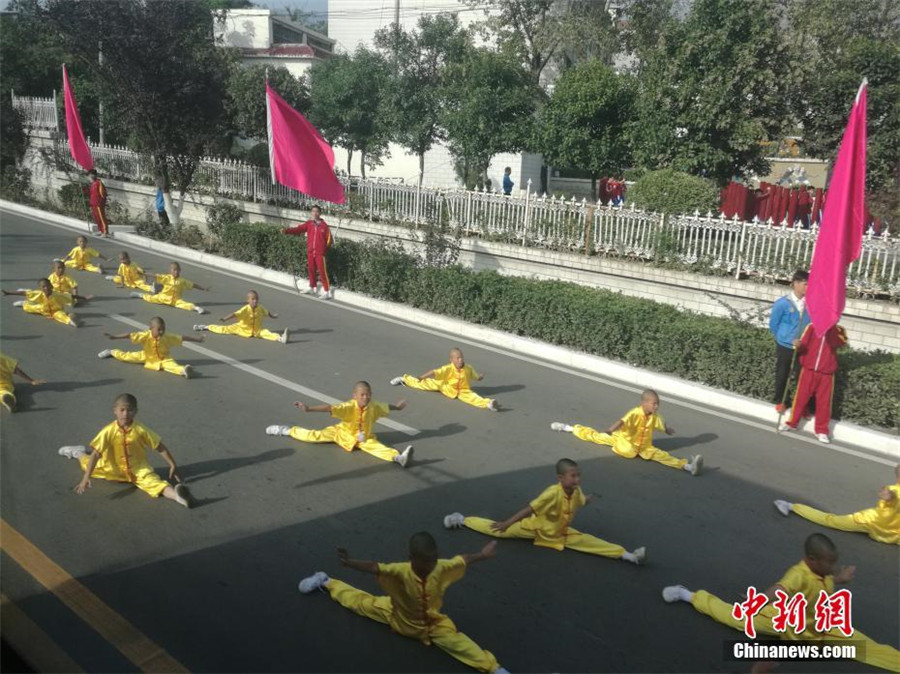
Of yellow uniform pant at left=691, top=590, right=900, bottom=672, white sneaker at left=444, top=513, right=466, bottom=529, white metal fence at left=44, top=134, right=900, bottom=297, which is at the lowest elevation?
yellow uniform pant at left=691, top=590, right=900, bottom=672

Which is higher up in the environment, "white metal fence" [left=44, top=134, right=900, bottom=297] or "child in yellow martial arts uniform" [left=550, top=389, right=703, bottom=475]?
"white metal fence" [left=44, top=134, right=900, bottom=297]

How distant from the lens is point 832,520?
6.53m

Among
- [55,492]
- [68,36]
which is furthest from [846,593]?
[68,36]

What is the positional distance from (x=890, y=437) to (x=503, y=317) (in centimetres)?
569

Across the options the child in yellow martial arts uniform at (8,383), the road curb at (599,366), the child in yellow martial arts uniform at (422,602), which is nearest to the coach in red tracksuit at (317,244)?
the road curb at (599,366)

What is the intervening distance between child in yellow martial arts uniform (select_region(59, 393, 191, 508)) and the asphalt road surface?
0.38 feet

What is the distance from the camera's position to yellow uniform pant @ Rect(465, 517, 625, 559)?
5820 millimetres

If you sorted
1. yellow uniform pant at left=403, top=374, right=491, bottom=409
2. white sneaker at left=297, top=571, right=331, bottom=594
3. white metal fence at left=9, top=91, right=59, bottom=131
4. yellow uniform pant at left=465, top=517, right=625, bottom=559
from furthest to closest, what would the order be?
white metal fence at left=9, top=91, right=59, bottom=131
yellow uniform pant at left=403, top=374, right=491, bottom=409
yellow uniform pant at left=465, top=517, right=625, bottom=559
white sneaker at left=297, top=571, right=331, bottom=594

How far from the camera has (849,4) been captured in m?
21.9

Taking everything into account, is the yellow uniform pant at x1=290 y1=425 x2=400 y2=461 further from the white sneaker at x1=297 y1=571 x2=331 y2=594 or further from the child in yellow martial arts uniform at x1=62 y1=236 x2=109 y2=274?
the child in yellow martial arts uniform at x1=62 y1=236 x2=109 y2=274

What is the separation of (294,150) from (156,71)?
7.55 meters

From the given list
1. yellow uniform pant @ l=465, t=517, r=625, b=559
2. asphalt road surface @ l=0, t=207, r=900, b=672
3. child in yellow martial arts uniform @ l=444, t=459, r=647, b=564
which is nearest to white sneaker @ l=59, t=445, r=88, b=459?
asphalt road surface @ l=0, t=207, r=900, b=672

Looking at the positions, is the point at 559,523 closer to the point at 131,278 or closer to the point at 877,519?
the point at 877,519

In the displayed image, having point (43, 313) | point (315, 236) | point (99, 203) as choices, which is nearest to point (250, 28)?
point (99, 203)
